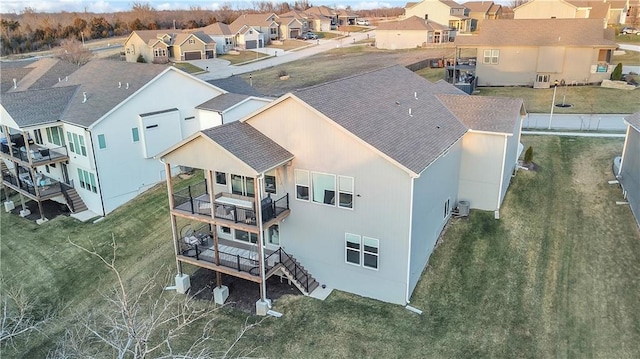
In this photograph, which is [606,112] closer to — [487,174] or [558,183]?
[558,183]

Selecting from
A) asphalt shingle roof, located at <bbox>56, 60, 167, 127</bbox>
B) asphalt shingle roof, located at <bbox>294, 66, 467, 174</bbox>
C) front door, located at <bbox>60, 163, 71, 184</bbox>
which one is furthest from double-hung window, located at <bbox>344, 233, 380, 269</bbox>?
front door, located at <bbox>60, 163, 71, 184</bbox>

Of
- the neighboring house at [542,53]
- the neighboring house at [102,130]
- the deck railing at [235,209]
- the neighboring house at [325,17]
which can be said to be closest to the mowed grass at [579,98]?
the neighboring house at [542,53]

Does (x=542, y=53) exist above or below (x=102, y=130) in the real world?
above

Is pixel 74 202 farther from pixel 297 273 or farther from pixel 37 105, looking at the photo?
pixel 297 273

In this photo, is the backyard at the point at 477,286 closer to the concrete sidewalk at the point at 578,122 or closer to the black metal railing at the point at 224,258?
the black metal railing at the point at 224,258

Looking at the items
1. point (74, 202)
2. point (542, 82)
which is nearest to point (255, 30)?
point (542, 82)
